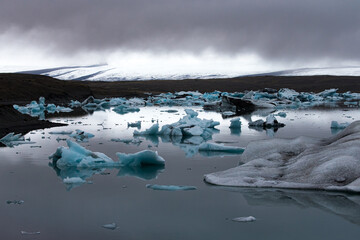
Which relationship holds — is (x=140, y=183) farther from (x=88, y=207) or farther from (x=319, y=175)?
(x=319, y=175)

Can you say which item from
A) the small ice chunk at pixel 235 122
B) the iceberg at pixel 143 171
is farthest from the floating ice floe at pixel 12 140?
the small ice chunk at pixel 235 122

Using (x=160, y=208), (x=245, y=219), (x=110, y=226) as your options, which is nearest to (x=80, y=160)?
(x=160, y=208)

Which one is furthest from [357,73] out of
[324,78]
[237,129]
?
[237,129]

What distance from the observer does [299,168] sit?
7805mm

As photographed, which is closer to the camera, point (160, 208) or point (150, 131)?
point (160, 208)

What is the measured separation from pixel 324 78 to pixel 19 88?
6080 centimetres

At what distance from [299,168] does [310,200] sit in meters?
1.24

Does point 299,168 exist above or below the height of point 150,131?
above

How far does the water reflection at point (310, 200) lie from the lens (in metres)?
6.21

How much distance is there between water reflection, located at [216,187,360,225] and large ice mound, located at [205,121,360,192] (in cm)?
16

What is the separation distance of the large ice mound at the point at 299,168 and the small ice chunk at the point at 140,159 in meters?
1.48

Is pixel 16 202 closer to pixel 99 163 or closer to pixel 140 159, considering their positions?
pixel 99 163

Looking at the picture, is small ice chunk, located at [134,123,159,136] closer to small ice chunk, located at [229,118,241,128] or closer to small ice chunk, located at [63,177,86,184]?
small ice chunk, located at [229,118,241,128]

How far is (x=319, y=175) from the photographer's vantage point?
7270mm
